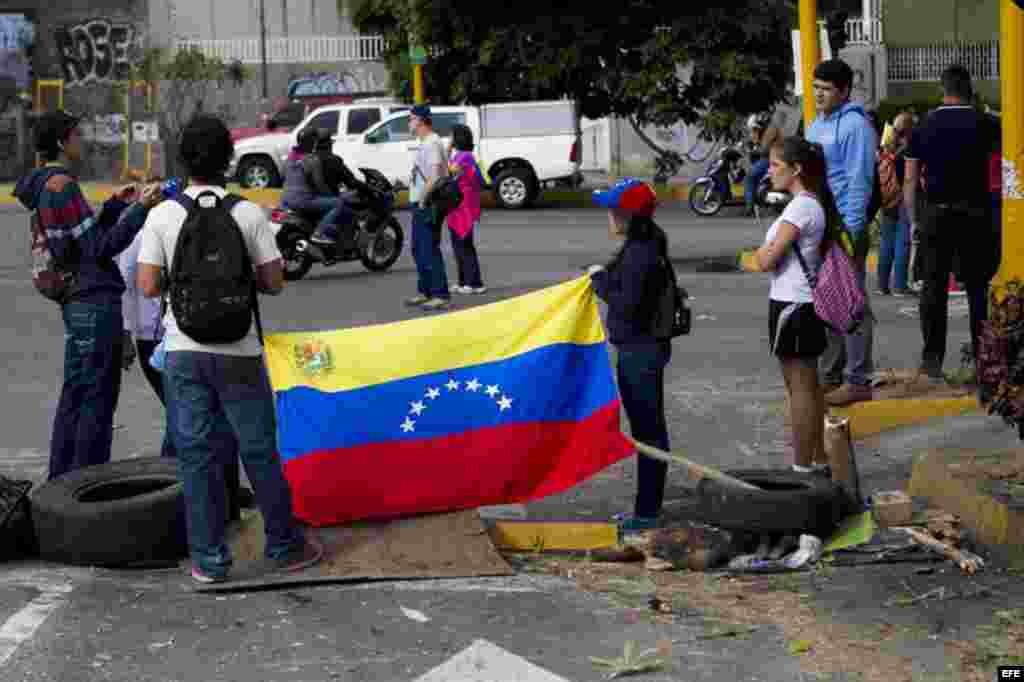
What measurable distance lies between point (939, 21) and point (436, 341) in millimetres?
38386

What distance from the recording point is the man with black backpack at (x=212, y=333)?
7289mm

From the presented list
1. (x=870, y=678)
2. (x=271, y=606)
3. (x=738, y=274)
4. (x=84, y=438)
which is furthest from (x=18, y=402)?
(x=738, y=274)

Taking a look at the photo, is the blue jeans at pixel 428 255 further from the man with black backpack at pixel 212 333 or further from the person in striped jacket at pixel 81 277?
the man with black backpack at pixel 212 333

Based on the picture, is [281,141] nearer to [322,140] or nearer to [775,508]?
[322,140]

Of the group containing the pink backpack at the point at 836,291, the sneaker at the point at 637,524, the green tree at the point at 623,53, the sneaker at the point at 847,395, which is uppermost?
the green tree at the point at 623,53

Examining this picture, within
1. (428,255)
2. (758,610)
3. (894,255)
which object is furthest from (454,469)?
(894,255)

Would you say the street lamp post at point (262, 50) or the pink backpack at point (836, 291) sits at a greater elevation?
the street lamp post at point (262, 50)

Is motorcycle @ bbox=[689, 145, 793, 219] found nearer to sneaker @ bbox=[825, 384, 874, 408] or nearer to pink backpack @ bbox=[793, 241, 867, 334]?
sneaker @ bbox=[825, 384, 874, 408]

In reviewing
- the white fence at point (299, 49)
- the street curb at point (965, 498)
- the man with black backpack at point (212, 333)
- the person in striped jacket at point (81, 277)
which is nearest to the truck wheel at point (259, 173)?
the white fence at point (299, 49)

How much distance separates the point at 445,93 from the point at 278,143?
127 inches

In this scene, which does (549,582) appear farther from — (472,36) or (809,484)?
(472,36)

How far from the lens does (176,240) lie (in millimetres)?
7344

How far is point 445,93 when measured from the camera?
110ft

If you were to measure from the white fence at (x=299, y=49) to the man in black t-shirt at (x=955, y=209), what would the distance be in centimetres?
3593
